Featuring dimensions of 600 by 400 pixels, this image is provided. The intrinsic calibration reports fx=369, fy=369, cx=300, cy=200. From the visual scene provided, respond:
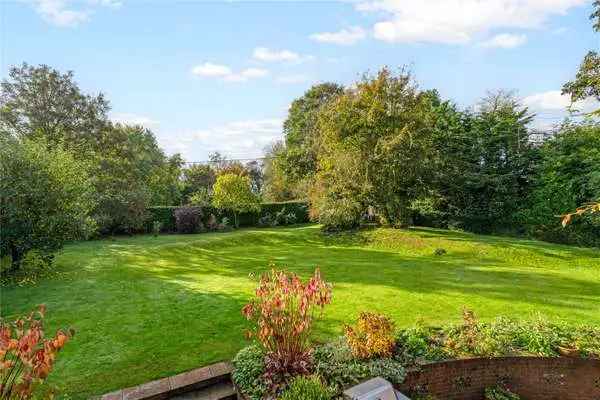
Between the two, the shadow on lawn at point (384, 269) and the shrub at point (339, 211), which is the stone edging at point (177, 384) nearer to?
the shadow on lawn at point (384, 269)

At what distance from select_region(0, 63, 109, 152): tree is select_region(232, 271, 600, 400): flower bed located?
1916 cm

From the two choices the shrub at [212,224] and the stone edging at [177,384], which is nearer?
the stone edging at [177,384]

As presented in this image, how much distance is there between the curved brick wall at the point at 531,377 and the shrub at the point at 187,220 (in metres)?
18.1

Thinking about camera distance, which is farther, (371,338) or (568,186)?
(568,186)

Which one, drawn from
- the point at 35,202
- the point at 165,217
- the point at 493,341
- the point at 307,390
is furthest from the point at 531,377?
the point at 165,217

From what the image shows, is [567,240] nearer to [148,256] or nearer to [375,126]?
[375,126]

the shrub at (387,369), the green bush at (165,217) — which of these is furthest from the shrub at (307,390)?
the green bush at (165,217)

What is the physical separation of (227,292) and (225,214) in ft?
52.2

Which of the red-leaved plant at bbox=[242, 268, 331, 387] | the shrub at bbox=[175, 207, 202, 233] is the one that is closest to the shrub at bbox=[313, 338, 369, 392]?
the red-leaved plant at bbox=[242, 268, 331, 387]

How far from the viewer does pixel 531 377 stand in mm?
5281

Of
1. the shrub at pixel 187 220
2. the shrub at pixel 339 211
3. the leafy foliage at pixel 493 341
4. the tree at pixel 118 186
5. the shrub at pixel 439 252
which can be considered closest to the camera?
the leafy foliage at pixel 493 341

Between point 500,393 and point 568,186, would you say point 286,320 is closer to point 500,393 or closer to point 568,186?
point 500,393

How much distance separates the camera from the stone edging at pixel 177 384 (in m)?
4.41

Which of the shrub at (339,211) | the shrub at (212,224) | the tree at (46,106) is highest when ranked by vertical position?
the tree at (46,106)
